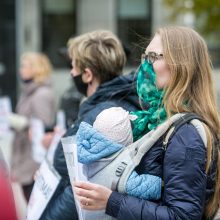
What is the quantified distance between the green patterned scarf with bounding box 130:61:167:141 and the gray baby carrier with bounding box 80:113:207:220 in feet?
0.47

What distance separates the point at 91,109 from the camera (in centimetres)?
340

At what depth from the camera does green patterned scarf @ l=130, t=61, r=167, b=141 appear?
2739mm

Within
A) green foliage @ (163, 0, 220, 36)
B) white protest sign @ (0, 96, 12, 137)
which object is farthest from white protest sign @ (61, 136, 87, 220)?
green foliage @ (163, 0, 220, 36)

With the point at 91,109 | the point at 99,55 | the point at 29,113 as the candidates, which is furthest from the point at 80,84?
the point at 29,113

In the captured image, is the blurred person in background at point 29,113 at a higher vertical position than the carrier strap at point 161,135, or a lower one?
lower

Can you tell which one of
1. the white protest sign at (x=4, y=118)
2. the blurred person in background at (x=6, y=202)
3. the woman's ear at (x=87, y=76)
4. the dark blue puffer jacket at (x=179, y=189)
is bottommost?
the white protest sign at (x=4, y=118)

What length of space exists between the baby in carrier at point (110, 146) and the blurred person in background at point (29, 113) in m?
3.49

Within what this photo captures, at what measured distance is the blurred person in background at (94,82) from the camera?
334 centimetres

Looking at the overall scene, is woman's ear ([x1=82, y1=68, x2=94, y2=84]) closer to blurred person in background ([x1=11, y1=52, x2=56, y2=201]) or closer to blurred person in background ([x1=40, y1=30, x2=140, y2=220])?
blurred person in background ([x1=40, y1=30, x2=140, y2=220])

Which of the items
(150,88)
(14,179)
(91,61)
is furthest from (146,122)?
(14,179)

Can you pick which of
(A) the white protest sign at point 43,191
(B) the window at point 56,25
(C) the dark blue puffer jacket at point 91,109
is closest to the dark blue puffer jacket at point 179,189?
(C) the dark blue puffer jacket at point 91,109

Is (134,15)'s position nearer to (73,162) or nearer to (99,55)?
(99,55)

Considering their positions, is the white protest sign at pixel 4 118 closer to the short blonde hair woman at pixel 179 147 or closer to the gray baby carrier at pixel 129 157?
the short blonde hair woman at pixel 179 147

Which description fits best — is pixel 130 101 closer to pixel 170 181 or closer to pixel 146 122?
pixel 146 122
